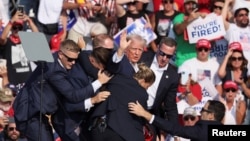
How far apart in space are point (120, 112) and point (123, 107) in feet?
0.22

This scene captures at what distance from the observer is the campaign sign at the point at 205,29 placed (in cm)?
1522

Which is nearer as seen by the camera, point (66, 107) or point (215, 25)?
point (66, 107)

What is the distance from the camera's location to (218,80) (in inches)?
587

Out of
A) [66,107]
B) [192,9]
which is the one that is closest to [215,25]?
[192,9]

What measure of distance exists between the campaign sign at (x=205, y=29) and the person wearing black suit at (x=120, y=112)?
376 cm

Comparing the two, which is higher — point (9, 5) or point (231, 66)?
point (9, 5)

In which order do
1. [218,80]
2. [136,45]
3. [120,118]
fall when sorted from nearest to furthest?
1. [120,118]
2. [136,45]
3. [218,80]

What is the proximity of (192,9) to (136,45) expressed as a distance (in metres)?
3.05

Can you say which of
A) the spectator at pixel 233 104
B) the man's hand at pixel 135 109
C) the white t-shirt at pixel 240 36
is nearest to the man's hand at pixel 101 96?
the man's hand at pixel 135 109

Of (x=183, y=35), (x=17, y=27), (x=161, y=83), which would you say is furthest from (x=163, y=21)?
(x=161, y=83)

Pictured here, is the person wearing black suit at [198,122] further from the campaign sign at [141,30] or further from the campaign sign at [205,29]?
the campaign sign at [205,29]

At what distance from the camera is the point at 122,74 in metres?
11.6

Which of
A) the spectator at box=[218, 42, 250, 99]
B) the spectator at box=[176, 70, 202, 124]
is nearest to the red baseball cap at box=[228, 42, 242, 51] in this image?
the spectator at box=[218, 42, 250, 99]

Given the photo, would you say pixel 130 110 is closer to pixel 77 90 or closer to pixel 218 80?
pixel 77 90
